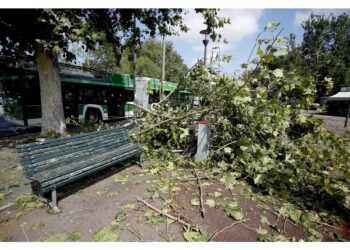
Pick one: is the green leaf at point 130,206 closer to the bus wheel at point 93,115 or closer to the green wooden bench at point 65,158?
the green wooden bench at point 65,158

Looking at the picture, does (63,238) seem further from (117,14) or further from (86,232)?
(117,14)

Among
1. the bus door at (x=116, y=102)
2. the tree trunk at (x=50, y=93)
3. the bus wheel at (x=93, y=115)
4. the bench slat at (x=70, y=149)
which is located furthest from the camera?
the bus door at (x=116, y=102)

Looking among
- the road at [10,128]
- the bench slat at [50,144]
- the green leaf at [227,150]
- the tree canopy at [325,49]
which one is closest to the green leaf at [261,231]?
the green leaf at [227,150]

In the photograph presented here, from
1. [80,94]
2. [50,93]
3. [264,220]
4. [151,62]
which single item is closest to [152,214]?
[264,220]

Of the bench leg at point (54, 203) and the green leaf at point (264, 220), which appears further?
the bench leg at point (54, 203)

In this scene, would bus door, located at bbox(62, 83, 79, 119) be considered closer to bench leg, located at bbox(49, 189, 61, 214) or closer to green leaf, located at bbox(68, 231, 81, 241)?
bench leg, located at bbox(49, 189, 61, 214)

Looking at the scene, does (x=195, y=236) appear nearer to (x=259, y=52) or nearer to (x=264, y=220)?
(x=264, y=220)

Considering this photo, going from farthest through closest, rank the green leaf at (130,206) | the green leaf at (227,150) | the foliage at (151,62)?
the foliage at (151,62) < the green leaf at (227,150) < the green leaf at (130,206)

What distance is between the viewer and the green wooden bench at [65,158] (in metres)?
2.79

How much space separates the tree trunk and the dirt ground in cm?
301

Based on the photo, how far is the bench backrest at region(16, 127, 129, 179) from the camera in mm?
2820

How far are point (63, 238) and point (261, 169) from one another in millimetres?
3290

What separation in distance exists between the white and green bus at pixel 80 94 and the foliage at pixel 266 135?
6.11ft

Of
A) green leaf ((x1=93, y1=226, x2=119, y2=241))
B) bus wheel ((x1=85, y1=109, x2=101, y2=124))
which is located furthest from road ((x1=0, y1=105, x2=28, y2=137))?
green leaf ((x1=93, y1=226, x2=119, y2=241))
